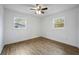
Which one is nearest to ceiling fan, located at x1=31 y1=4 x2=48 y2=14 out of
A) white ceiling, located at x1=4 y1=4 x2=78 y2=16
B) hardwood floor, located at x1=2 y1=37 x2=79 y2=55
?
white ceiling, located at x1=4 y1=4 x2=78 y2=16

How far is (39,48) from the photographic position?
131 cm

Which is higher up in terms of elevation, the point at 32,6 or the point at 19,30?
the point at 32,6

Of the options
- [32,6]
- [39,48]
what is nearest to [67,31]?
[39,48]

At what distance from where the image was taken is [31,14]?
131 cm

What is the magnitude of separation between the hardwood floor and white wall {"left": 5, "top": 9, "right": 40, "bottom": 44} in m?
0.07

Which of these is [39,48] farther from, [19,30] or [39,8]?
[39,8]

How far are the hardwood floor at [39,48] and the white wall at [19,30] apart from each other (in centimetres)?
7

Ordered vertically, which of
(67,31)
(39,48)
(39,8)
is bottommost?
(39,48)

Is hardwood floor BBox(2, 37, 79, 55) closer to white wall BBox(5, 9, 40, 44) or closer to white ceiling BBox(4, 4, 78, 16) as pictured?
white wall BBox(5, 9, 40, 44)

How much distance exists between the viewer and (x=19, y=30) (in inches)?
50.2

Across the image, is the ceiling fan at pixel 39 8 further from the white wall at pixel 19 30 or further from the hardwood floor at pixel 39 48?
the hardwood floor at pixel 39 48

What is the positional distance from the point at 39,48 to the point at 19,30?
374 millimetres
